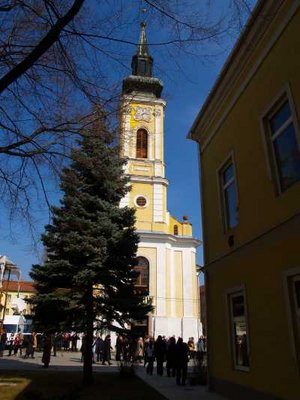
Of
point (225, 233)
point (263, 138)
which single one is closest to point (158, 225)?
point (225, 233)

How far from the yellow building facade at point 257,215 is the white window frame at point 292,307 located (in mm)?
17

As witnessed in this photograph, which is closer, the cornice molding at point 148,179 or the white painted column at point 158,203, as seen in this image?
the white painted column at point 158,203

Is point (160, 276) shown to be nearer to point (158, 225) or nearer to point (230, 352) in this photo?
point (158, 225)

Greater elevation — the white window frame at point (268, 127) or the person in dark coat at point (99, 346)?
the white window frame at point (268, 127)

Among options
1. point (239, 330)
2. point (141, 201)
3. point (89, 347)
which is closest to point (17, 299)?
point (141, 201)

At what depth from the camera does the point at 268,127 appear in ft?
30.3

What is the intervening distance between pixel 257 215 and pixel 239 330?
2.97 m

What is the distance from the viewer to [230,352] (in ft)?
34.6

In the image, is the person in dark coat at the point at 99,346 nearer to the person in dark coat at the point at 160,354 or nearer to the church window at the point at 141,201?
the person in dark coat at the point at 160,354

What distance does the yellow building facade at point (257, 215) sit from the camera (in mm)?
7898

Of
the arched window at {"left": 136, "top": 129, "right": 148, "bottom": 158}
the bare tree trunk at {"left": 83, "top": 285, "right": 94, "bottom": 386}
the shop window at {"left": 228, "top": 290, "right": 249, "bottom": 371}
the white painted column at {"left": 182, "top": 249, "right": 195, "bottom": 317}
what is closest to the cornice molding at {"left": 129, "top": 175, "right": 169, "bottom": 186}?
the arched window at {"left": 136, "top": 129, "right": 148, "bottom": 158}

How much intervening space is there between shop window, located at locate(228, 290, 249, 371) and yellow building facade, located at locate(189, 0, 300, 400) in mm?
24

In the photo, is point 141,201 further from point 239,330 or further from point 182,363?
point 239,330

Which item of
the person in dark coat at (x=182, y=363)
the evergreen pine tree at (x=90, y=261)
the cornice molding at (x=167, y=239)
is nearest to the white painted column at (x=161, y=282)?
the cornice molding at (x=167, y=239)
